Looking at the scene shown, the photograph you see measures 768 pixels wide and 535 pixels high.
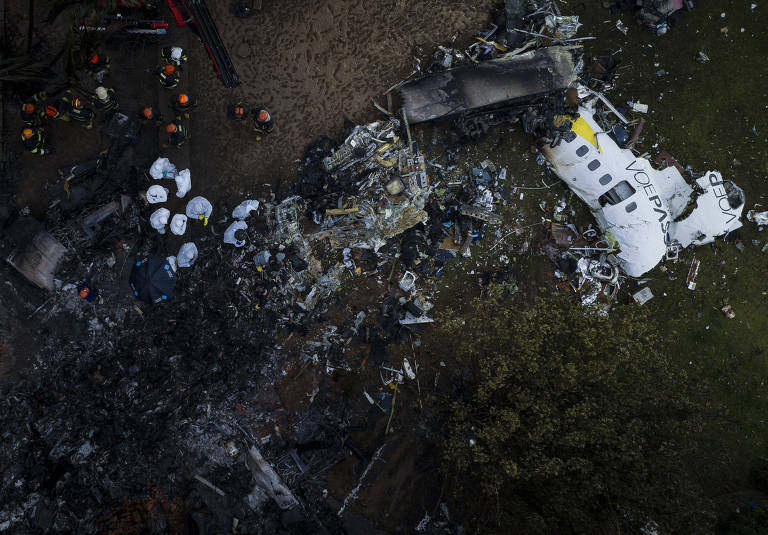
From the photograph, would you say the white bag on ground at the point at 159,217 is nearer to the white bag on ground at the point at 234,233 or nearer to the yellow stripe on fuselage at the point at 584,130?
the white bag on ground at the point at 234,233

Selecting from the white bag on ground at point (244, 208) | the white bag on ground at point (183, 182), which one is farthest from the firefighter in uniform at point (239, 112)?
the white bag on ground at point (244, 208)

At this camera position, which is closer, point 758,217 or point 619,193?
point 619,193

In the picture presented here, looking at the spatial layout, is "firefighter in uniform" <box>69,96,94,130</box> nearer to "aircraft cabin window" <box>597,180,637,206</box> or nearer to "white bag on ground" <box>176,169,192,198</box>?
"white bag on ground" <box>176,169,192,198</box>

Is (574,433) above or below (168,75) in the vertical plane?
below

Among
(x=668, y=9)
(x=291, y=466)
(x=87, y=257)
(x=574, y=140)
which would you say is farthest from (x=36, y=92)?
(x=668, y=9)

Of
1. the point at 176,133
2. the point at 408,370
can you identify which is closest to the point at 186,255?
the point at 176,133

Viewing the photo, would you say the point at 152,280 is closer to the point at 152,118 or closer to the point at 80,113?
the point at 152,118

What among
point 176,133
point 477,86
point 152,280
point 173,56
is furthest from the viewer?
point 477,86
